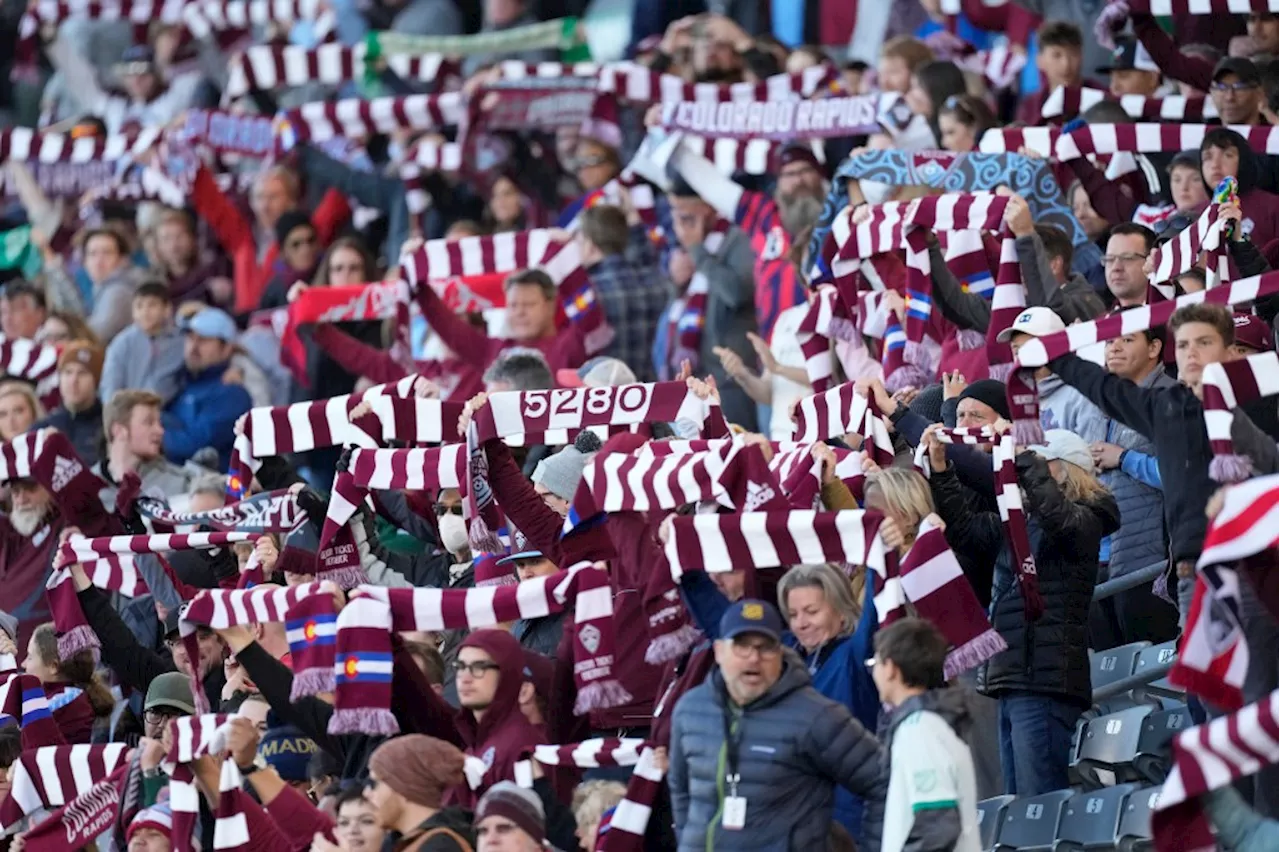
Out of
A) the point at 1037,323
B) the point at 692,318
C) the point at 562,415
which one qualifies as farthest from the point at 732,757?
the point at 692,318

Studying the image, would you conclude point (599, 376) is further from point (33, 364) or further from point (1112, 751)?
point (33, 364)

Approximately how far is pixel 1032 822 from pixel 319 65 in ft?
36.0

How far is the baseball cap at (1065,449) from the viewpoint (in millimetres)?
10578

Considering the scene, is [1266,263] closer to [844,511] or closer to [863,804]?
[844,511]

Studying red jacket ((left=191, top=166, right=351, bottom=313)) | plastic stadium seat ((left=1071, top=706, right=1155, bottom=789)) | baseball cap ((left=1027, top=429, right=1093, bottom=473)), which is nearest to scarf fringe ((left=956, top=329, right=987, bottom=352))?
baseball cap ((left=1027, top=429, right=1093, bottom=473))

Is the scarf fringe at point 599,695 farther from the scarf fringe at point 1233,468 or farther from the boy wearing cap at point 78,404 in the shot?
the boy wearing cap at point 78,404

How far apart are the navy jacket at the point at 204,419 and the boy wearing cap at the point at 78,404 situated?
0.42m

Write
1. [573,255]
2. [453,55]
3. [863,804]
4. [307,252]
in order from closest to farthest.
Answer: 1. [863,804]
2. [573,255]
3. [307,252]
4. [453,55]

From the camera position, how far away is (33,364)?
17.0 metres

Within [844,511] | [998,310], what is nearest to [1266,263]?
[998,310]

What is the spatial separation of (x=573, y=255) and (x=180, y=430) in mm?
2454

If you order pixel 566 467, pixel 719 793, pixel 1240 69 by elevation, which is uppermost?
pixel 1240 69

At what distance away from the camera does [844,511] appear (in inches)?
385

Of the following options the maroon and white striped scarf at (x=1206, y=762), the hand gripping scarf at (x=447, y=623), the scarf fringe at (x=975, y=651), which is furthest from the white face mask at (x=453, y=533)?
the maroon and white striped scarf at (x=1206, y=762)
